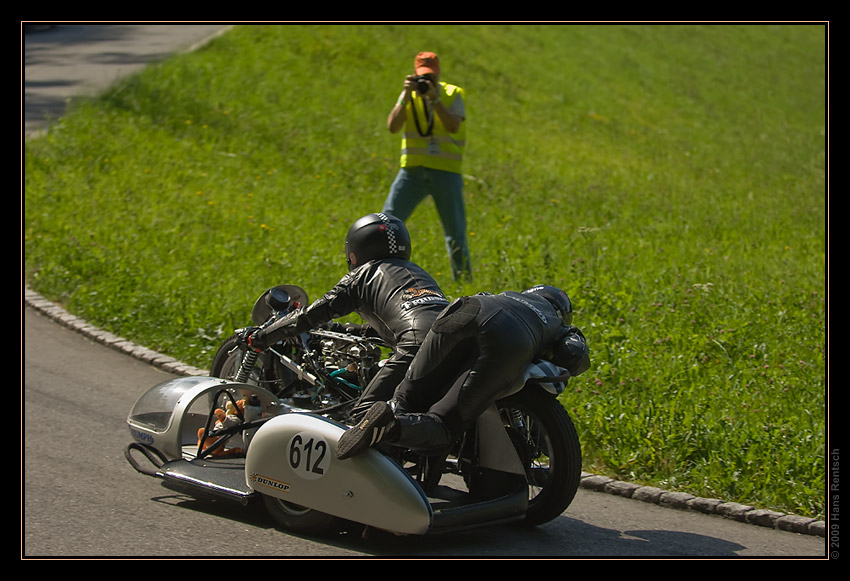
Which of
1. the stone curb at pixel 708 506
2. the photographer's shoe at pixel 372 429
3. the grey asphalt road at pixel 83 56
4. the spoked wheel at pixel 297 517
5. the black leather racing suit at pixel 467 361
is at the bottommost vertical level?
the stone curb at pixel 708 506

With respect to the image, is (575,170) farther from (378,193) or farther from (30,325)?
(30,325)

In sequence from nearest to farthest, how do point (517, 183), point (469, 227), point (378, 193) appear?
1. point (469, 227)
2. point (378, 193)
3. point (517, 183)

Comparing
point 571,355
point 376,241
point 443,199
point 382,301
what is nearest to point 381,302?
point 382,301

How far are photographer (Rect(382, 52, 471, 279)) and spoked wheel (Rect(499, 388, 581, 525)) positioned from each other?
5223 mm

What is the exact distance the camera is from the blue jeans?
34.7 ft

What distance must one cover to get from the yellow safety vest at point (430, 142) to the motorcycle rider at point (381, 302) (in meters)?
4.53

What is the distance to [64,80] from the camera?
65.0 ft

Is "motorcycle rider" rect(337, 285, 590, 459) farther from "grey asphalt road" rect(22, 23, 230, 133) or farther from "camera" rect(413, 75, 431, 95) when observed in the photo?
"grey asphalt road" rect(22, 23, 230, 133)

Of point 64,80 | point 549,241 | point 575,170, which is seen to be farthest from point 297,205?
point 64,80

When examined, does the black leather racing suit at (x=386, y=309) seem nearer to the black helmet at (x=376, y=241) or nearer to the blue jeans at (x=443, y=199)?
the black helmet at (x=376, y=241)

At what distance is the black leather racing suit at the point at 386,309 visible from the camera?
18.1 ft

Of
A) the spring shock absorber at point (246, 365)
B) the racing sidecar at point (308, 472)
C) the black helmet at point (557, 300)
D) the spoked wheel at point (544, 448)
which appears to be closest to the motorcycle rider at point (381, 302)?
the spring shock absorber at point (246, 365)

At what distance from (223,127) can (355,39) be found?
738 centimetres

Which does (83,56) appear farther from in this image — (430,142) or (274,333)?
(274,333)
